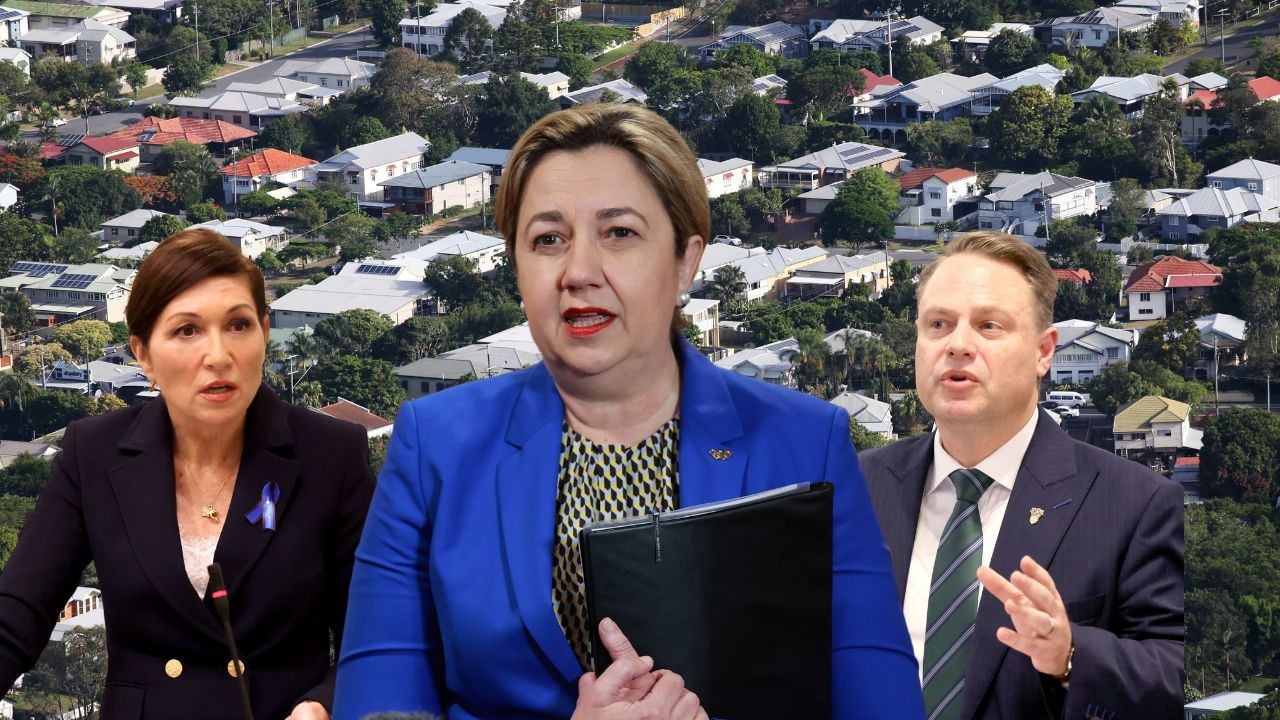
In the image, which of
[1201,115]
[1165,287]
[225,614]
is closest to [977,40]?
[1201,115]

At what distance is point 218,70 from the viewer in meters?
37.2

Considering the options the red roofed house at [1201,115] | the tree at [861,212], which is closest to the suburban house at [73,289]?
the tree at [861,212]

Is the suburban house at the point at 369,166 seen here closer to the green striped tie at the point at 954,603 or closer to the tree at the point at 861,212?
the tree at the point at 861,212

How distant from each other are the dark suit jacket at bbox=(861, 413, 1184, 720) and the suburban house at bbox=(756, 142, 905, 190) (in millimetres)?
28700

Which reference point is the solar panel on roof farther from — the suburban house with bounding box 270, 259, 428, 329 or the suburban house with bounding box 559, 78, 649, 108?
the suburban house with bounding box 559, 78, 649, 108

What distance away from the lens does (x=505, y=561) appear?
4.85ft

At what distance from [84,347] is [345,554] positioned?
81.9 ft

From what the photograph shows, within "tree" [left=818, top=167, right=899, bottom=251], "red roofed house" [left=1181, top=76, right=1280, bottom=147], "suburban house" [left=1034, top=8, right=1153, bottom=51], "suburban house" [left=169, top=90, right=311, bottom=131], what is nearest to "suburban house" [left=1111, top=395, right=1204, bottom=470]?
"tree" [left=818, top=167, right=899, bottom=251]

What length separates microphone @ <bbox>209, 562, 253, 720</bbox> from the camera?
5.62ft

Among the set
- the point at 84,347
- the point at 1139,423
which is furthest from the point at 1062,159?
the point at 84,347

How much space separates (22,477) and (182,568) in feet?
70.0

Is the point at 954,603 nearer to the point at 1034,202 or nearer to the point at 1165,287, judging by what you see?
the point at 1165,287

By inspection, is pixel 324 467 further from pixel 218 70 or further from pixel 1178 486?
pixel 218 70

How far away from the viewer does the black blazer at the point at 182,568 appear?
1.81 meters
